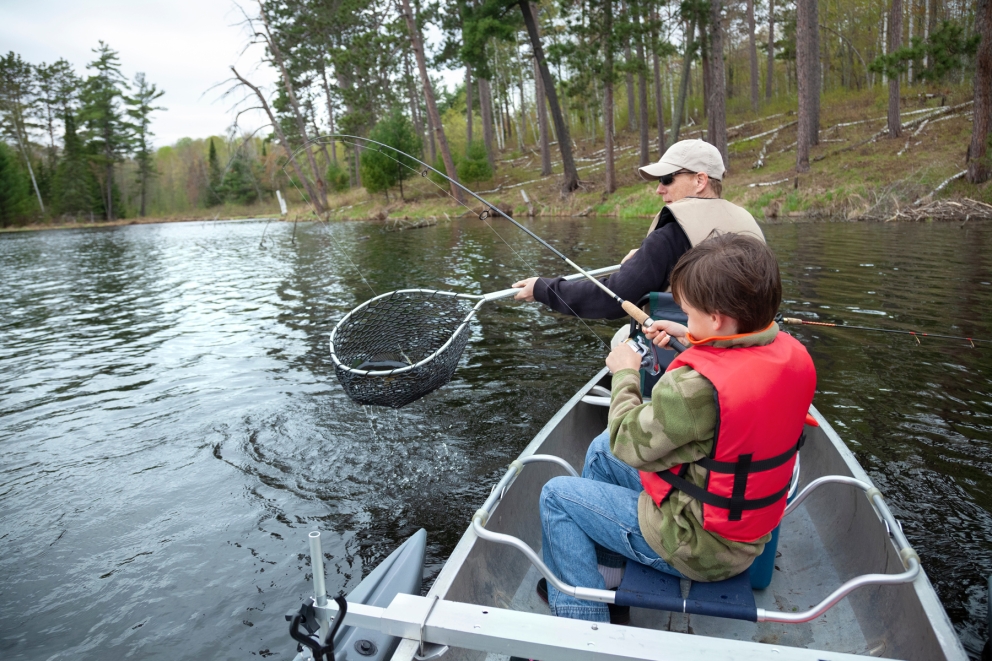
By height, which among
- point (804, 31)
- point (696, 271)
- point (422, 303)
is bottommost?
point (422, 303)

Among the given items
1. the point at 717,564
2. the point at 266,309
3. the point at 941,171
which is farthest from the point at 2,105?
the point at 717,564

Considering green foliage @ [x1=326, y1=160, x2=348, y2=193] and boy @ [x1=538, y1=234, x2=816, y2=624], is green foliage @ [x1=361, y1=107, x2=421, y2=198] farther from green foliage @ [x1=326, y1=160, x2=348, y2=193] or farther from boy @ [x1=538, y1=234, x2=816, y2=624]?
boy @ [x1=538, y1=234, x2=816, y2=624]

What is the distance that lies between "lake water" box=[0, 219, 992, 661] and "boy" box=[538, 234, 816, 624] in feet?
6.26

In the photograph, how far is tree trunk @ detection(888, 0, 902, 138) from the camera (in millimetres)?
22188

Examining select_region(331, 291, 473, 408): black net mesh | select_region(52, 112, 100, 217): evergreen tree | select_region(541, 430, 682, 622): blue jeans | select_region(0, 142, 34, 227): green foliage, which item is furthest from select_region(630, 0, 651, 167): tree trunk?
select_region(52, 112, 100, 217): evergreen tree

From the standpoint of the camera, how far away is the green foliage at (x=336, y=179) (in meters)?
42.4

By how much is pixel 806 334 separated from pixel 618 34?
19259 millimetres

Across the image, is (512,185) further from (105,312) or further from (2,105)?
(2,105)

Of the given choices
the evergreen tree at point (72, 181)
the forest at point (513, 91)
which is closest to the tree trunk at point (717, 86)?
the forest at point (513, 91)

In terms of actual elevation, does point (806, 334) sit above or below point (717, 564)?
below

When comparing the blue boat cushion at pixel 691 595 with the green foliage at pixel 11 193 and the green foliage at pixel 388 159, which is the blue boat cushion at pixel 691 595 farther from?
the green foliage at pixel 11 193

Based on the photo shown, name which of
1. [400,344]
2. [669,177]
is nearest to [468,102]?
[400,344]

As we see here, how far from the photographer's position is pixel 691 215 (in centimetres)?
345

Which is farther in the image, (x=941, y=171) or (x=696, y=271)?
(x=941, y=171)
